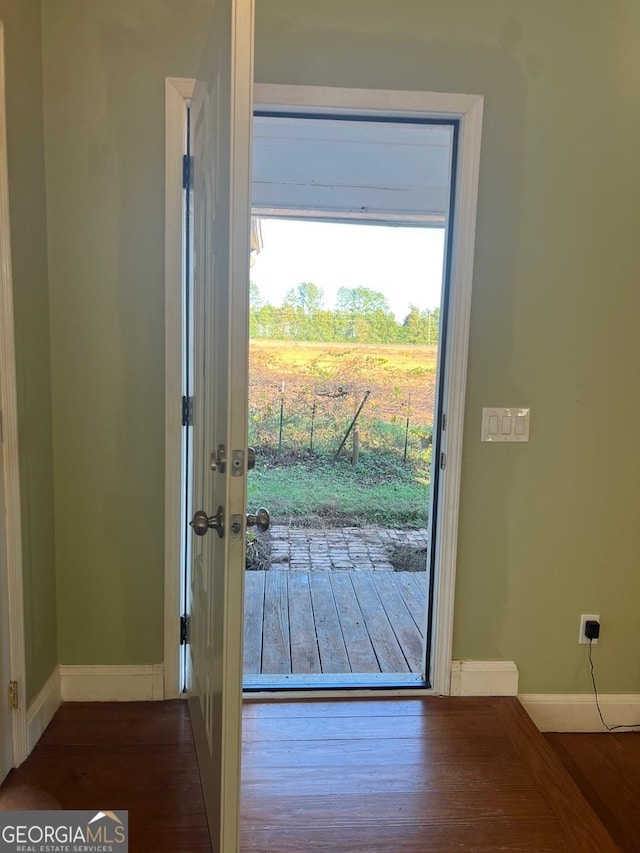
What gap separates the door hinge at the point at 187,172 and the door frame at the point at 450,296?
0.02 m

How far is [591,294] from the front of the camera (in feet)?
6.59

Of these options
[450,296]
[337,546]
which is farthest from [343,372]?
[450,296]

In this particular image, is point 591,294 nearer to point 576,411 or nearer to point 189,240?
point 576,411

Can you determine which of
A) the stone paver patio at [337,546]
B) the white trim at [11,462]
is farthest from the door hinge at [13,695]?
the stone paver patio at [337,546]

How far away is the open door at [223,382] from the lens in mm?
1111

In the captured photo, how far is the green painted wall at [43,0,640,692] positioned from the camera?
1.83 m

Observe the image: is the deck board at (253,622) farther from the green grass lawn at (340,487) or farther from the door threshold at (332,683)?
the green grass lawn at (340,487)

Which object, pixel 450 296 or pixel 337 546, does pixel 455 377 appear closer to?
pixel 450 296

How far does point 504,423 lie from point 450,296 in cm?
48

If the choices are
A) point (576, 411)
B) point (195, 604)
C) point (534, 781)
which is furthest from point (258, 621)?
point (576, 411)

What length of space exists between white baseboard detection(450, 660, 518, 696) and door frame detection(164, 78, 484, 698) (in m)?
0.06

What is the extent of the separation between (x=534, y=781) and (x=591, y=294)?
158cm

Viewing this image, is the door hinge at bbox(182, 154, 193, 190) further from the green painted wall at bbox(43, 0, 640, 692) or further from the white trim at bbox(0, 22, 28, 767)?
the white trim at bbox(0, 22, 28, 767)

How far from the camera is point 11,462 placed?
165 centimetres
